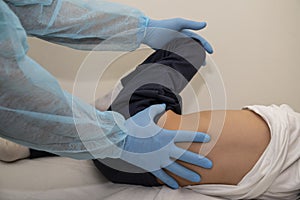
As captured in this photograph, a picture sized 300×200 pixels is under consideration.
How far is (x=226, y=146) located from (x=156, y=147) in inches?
7.7

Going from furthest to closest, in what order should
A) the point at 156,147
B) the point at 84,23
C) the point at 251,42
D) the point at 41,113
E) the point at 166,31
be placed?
1. the point at 251,42
2. the point at 166,31
3. the point at 84,23
4. the point at 156,147
5. the point at 41,113

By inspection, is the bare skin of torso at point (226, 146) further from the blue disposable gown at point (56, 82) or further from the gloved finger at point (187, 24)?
the gloved finger at point (187, 24)

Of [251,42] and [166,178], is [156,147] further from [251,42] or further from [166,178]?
[251,42]

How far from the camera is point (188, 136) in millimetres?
991

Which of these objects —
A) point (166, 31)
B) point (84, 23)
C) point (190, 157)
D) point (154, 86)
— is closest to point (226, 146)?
point (190, 157)

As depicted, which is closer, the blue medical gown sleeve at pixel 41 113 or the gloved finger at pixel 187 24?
the blue medical gown sleeve at pixel 41 113

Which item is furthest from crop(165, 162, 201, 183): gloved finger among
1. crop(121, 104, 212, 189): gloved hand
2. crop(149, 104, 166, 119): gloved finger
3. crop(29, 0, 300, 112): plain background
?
crop(29, 0, 300, 112): plain background

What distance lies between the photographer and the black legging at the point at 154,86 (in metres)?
1.08

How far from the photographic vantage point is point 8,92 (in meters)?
0.70

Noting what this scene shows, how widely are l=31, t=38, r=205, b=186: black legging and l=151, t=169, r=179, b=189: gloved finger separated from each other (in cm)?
4

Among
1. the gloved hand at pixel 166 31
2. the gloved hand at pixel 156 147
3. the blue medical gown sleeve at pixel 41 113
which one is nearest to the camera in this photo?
the blue medical gown sleeve at pixel 41 113

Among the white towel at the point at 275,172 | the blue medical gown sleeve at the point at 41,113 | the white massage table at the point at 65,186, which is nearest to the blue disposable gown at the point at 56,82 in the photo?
the blue medical gown sleeve at the point at 41,113

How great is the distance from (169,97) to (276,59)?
544 mm

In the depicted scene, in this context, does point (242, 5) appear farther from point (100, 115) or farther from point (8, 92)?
point (8, 92)
